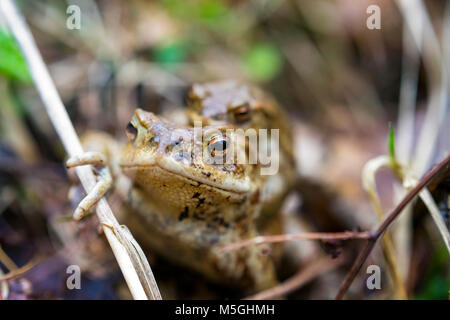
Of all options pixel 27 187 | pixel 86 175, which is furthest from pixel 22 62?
pixel 86 175

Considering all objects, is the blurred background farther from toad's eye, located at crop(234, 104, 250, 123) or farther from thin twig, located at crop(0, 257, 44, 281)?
toad's eye, located at crop(234, 104, 250, 123)

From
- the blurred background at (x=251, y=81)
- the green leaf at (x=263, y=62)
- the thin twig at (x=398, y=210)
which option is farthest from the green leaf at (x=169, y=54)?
the thin twig at (x=398, y=210)

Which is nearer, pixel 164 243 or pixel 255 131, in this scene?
pixel 164 243

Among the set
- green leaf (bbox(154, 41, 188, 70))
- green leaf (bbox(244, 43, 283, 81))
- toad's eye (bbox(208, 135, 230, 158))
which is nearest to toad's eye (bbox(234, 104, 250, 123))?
toad's eye (bbox(208, 135, 230, 158))

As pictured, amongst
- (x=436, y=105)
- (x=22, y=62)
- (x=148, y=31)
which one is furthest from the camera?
(x=148, y=31)
